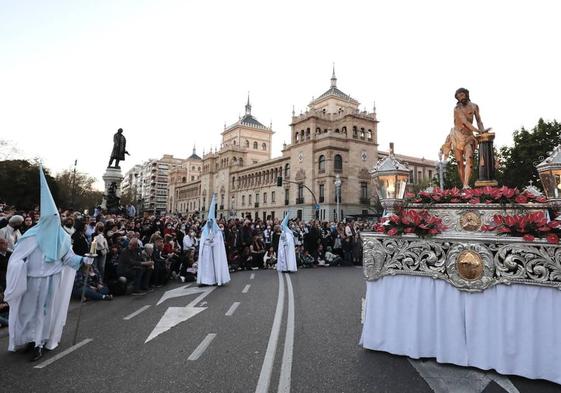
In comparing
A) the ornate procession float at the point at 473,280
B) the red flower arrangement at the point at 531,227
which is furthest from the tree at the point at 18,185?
the red flower arrangement at the point at 531,227

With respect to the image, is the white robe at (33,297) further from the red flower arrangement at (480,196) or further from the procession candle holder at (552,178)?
the procession candle holder at (552,178)

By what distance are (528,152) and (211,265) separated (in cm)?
3159

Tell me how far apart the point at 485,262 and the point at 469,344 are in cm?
101

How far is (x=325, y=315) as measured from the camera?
6.61m

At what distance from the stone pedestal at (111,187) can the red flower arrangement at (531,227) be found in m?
19.1

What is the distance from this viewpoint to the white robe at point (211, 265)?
1014cm

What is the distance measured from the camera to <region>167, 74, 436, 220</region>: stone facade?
1908 inches

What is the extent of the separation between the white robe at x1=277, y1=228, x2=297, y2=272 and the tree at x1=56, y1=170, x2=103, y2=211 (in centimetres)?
4279

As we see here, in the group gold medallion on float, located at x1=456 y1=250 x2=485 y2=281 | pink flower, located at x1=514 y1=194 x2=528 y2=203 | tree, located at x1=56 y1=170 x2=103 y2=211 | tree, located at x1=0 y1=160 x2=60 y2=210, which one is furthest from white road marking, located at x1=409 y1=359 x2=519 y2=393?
tree, located at x1=56 y1=170 x2=103 y2=211

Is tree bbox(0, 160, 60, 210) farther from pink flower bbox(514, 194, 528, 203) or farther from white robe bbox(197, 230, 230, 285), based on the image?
pink flower bbox(514, 194, 528, 203)

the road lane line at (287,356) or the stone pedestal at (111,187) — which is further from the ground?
the stone pedestal at (111,187)

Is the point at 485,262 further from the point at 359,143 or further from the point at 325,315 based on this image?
the point at 359,143

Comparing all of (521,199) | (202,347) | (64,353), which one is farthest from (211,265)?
(521,199)

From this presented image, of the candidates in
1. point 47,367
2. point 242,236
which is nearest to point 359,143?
point 242,236
